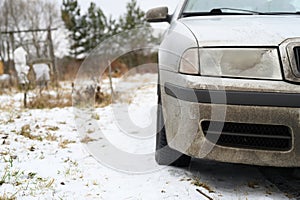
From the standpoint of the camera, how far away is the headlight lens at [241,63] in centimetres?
170

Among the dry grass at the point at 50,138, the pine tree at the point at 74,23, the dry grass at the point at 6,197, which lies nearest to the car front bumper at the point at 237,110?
the dry grass at the point at 6,197

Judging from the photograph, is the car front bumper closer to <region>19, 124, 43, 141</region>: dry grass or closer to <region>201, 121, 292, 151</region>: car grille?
<region>201, 121, 292, 151</region>: car grille

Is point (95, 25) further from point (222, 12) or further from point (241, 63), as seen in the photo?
point (241, 63)

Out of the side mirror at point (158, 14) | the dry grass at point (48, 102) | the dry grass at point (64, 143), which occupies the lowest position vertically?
the dry grass at point (48, 102)

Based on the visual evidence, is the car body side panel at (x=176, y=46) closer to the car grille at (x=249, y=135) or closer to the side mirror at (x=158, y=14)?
the car grille at (x=249, y=135)

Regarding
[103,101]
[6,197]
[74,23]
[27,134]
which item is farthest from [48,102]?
[74,23]

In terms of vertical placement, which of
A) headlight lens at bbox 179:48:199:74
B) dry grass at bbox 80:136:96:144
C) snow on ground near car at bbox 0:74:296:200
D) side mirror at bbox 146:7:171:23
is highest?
side mirror at bbox 146:7:171:23

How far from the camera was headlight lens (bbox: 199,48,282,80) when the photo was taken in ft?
5.57

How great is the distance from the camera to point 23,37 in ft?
56.2

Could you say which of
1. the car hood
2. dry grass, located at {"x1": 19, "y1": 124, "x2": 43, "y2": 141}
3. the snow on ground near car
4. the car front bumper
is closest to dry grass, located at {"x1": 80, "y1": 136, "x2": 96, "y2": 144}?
the snow on ground near car

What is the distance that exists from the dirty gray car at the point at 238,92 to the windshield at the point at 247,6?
48cm

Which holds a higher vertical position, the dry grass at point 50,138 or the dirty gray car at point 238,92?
the dirty gray car at point 238,92

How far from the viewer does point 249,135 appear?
68.6 inches

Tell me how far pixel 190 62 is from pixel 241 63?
291 mm
